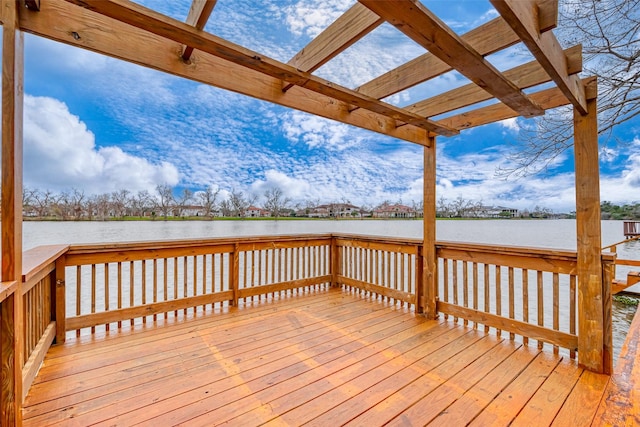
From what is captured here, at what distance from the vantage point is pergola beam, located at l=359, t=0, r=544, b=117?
120 cm

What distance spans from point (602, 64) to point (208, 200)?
7.78 m

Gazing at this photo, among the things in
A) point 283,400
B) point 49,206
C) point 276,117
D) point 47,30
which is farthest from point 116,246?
point 276,117

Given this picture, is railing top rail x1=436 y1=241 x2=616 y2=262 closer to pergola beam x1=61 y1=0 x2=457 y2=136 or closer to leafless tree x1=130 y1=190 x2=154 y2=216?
pergola beam x1=61 y1=0 x2=457 y2=136

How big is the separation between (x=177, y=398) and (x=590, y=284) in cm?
336

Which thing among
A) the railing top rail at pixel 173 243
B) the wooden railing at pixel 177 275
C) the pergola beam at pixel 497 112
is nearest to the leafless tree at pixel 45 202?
the wooden railing at pixel 177 275

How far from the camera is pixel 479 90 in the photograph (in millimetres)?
2502

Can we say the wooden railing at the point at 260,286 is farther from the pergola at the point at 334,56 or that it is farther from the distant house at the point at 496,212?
the distant house at the point at 496,212

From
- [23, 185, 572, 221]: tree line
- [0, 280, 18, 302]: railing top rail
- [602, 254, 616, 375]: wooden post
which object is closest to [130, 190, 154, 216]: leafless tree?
[23, 185, 572, 221]: tree line

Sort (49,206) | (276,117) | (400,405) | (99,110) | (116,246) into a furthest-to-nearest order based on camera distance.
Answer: (276,117)
(99,110)
(49,206)
(116,246)
(400,405)

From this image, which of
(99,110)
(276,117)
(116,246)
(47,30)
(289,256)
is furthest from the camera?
(276,117)

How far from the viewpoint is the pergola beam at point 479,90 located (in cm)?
195

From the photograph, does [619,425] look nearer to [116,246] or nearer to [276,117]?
[116,246]

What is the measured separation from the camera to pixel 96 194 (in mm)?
5086

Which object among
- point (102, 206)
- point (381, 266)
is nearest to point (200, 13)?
point (381, 266)
